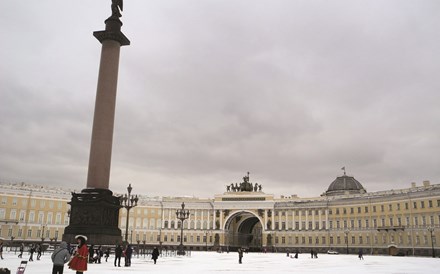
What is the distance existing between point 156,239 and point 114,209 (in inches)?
2888

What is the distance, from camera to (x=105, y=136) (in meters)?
35.2

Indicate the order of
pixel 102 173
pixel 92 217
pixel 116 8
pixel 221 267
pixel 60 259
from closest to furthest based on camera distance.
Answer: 1. pixel 60 259
2. pixel 221 267
3. pixel 92 217
4. pixel 102 173
5. pixel 116 8

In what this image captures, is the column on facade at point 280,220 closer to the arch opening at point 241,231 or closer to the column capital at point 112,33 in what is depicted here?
the arch opening at point 241,231

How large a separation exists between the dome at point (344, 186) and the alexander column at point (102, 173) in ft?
257

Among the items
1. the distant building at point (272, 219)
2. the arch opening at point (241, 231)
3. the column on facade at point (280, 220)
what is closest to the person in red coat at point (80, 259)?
the distant building at point (272, 219)

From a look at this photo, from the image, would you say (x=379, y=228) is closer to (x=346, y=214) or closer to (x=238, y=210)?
(x=346, y=214)

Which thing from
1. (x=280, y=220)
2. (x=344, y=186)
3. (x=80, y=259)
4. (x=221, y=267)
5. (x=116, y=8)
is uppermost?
(x=116, y=8)

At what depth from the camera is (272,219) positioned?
103750mm

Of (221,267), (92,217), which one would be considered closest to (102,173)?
(92,217)

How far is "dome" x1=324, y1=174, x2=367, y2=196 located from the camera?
103625 mm

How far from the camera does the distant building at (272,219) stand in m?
76.2

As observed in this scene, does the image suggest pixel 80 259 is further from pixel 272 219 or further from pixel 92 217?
pixel 272 219

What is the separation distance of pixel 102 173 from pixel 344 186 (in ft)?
268

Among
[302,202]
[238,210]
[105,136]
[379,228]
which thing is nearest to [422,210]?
[379,228]
